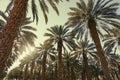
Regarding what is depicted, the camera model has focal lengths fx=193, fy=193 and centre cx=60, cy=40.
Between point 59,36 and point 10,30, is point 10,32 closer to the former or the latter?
point 10,30

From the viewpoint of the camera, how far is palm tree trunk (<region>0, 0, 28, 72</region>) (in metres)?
9.31

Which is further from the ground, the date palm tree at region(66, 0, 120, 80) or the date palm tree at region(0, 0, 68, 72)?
the date palm tree at region(66, 0, 120, 80)

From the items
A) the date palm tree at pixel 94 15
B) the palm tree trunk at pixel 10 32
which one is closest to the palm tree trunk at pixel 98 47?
the date palm tree at pixel 94 15

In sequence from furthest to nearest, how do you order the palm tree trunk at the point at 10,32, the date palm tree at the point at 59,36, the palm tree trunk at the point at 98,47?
the date palm tree at the point at 59,36 → the palm tree trunk at the point at 98,47 → the palm tree trunk at the point at 10,32

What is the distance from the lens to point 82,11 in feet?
81.2

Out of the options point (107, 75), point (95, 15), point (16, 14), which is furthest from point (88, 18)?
point (16, 14)

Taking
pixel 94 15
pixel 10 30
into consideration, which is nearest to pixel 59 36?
pixel 94 15

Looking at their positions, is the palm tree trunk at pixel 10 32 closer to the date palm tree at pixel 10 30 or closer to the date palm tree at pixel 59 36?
the date palm tree at pixel 10 30

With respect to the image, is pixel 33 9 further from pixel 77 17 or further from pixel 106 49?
pixel 106 49

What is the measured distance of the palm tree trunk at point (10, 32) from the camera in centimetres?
931

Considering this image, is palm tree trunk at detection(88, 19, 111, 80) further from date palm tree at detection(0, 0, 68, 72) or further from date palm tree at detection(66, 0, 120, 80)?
date palm tree at detection(0, 0, 68, 72)

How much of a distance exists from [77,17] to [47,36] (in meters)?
7.81

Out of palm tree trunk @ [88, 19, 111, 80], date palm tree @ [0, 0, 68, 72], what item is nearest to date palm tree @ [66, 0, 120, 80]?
palm tree trunk @ [88, 19, 111, 80]

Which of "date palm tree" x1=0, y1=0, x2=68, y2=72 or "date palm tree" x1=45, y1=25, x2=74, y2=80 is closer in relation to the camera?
"date palm tree" x1=0, y1=0, x2=68, y2=72
